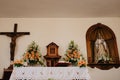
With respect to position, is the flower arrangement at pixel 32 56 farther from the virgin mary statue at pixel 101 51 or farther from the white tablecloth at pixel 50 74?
the virgin mary statue at pixel 101 51

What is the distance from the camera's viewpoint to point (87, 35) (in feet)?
14.4

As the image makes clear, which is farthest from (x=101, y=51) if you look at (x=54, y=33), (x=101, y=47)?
(x=54, y=33)

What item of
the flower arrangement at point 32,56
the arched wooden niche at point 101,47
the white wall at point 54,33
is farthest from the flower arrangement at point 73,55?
the flower arrangement at point 32,56

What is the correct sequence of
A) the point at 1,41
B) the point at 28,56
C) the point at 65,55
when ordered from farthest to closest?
1. the point at 1,41
2. the point at 65,55
3. the point at 28,56

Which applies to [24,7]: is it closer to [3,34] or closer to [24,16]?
[24,16]

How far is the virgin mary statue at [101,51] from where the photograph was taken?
4.07 m

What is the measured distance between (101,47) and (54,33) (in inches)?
55.5

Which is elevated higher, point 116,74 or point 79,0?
point 79,0

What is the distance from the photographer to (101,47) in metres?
4.28

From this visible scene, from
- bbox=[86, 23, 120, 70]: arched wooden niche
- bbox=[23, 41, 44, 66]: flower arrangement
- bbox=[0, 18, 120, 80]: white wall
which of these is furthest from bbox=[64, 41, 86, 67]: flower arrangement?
bbox=[23, 41, 44, 66]: flower arrangement

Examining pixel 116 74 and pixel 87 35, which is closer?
pixel 116 74

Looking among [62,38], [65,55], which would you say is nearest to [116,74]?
[65,55]

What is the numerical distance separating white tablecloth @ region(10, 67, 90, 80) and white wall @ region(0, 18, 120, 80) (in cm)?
145

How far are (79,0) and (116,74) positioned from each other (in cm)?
221
